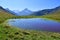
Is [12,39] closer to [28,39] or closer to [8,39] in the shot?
[8,39]

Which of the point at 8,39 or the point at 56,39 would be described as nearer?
the point at 8,39

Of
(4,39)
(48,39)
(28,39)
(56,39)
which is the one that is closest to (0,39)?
(4,39)

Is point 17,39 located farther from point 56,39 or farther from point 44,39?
point 56,39

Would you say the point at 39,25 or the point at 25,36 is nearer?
the point at 25,36

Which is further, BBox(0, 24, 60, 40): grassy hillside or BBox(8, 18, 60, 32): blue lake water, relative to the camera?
BBox(8, 18, 60, 32): blue lake water

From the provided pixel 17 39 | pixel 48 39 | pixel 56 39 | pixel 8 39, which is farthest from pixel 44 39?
pixel 8 39

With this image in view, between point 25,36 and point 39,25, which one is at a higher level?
point 25,36

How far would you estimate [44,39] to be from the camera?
73.4 ft

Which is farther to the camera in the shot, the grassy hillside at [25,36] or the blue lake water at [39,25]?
the blue lake water at [39,25]

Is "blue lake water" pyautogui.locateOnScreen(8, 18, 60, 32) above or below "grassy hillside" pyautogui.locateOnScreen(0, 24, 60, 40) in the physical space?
below

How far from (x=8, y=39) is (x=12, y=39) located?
0.64 metres

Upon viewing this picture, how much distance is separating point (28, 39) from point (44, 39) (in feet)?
9.36

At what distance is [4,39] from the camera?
20828 mm

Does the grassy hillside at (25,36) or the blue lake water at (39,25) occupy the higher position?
the grassy hillside at (25,36)
